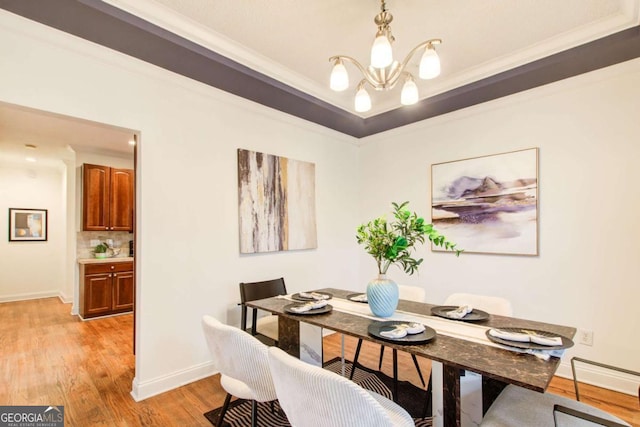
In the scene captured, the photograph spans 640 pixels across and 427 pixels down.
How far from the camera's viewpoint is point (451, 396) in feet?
4.27

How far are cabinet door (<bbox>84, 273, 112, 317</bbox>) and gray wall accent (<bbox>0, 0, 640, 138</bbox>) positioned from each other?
360 centimetres

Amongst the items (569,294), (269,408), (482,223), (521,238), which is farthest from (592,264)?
(269,408)

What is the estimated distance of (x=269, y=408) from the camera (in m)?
2.23

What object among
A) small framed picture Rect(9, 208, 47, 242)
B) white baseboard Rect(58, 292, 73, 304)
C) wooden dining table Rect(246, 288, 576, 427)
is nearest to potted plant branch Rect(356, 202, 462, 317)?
wooden dining table Rect(246, 288, 576, 427)

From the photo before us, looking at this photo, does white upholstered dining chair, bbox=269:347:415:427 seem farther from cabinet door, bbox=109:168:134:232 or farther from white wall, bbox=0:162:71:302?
white wall, bbox=0:162:71:302

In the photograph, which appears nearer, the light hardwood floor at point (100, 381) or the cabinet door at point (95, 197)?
the light hardwood floor at point (100, 381)

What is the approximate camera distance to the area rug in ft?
6.77

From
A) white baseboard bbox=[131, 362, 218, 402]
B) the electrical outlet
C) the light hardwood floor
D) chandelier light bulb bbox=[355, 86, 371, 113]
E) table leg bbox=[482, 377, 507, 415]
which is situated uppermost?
chandelier light bulb bbox=[355, 86, 371, 113]

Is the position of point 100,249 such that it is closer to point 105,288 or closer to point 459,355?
point 105,288

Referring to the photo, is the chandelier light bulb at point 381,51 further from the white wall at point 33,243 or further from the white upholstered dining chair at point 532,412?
the white wall at point 33,243

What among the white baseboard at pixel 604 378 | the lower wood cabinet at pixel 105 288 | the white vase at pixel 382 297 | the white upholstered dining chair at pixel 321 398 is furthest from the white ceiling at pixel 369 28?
the lower wood cabinet at pixel 105 288

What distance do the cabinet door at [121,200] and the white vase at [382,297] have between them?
15.6 feet

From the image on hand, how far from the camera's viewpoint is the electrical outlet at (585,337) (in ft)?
8.45

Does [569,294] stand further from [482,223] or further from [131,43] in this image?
[131,43]
